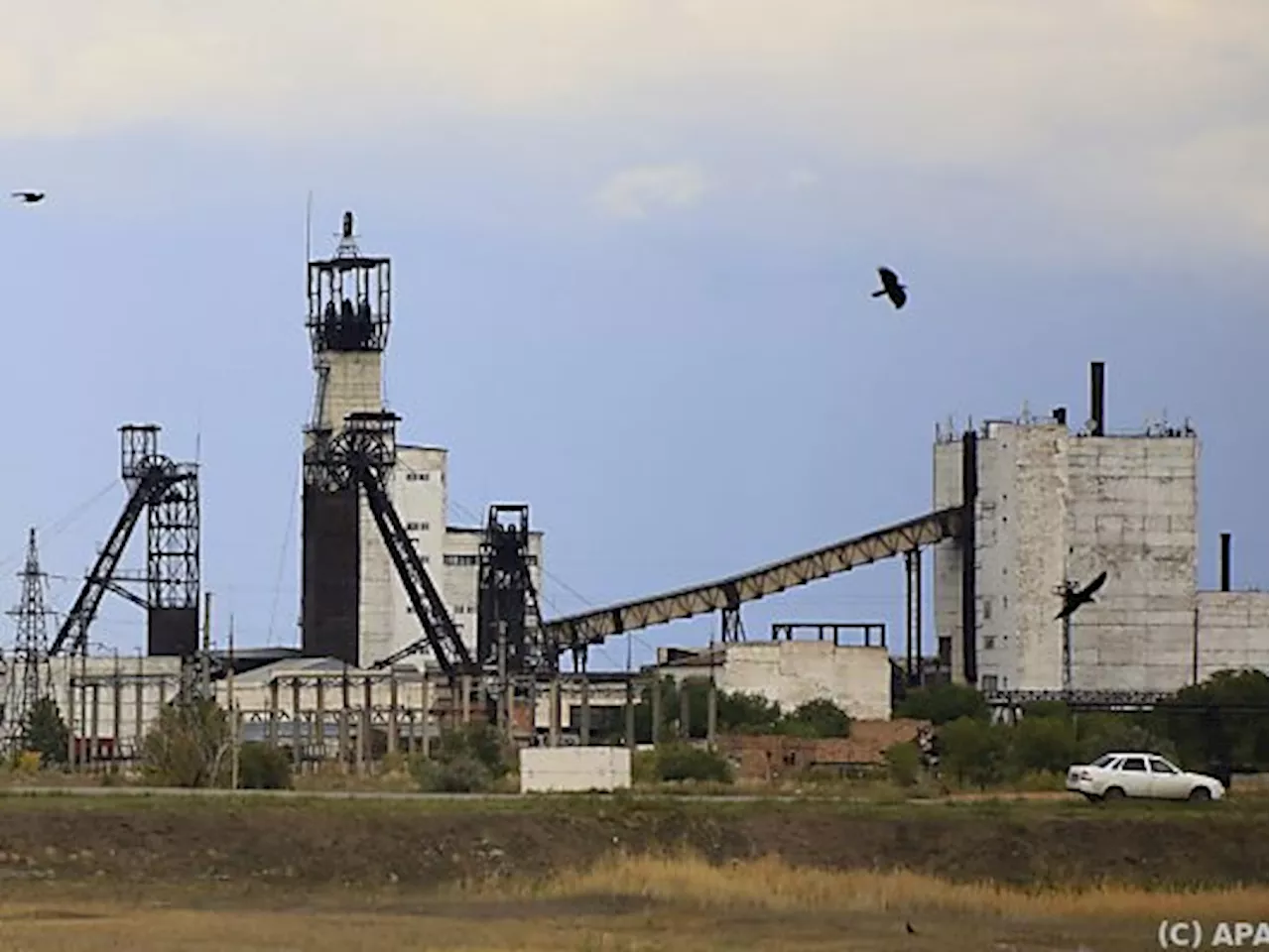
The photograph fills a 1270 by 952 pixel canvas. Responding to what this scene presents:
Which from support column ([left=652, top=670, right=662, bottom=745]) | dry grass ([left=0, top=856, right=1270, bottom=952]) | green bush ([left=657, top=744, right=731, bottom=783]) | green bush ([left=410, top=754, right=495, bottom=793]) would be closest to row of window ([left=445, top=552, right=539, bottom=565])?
support column ([left=652, top=670, right=662, bottom=745])

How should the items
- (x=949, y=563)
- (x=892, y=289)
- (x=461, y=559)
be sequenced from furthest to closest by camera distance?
(x=461, y=559), (x=949, y=563), (x=892, y=289)

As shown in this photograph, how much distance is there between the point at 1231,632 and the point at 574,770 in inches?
2067

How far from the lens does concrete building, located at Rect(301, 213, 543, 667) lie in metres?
117

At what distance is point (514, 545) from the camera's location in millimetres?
115875

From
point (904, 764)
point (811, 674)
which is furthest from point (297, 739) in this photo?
point (811, 674)

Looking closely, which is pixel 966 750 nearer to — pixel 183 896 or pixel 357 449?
pixel 357 449

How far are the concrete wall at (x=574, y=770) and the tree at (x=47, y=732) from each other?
41.3 metres

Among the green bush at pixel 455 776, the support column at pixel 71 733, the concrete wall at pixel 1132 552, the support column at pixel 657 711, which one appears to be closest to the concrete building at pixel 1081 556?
the concrete wall at pixel 1132 552

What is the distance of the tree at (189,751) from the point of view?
72.6 metres

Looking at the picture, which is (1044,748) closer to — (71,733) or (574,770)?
(574,770)

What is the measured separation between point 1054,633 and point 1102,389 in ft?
38.6

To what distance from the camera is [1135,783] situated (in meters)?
66.2

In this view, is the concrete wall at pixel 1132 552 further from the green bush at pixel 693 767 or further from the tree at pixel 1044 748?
the green bush at pixel 693 767

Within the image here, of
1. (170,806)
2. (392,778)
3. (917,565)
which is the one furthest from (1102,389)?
(170,806)
